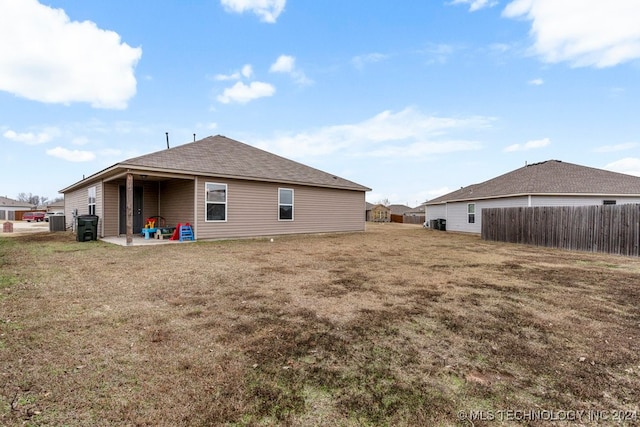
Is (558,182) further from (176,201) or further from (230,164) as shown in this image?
(176,201)

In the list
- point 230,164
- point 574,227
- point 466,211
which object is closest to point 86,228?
point 230,164

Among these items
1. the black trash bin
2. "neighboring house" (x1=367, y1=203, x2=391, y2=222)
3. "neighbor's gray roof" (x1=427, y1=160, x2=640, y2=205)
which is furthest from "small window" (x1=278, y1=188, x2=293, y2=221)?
"neighboring house" (x1=367, y1=203, x2=391, y2=222)

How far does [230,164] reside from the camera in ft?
41.9

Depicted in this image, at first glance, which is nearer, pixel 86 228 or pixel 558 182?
pixel 86 228

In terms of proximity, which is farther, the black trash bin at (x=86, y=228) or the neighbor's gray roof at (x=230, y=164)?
the black trash bin at (x=86, y=228)

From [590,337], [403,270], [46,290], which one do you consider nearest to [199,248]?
[46,290]

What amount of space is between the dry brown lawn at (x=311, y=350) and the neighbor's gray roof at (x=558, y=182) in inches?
477

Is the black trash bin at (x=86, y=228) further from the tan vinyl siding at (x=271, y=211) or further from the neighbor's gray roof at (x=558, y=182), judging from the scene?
the neighbor's gray roof at (x=558, y=182)

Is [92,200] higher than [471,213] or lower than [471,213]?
higher

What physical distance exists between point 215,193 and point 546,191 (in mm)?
16343

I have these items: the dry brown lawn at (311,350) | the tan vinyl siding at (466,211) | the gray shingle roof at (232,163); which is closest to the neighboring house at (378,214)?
the tan vinyl siding at (466,211)

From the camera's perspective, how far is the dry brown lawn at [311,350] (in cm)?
191

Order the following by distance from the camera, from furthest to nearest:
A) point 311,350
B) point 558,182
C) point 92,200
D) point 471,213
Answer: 1. point 471,213
2. point 558,182
3. point 92,200
4. point 311,350

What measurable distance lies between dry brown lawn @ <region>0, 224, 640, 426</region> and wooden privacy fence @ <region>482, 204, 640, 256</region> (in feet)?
17.5
